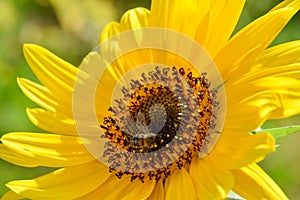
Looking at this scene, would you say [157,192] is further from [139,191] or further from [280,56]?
[280,56]

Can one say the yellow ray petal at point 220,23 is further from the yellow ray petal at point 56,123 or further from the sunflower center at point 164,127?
the yellow ray petal at point 56,123

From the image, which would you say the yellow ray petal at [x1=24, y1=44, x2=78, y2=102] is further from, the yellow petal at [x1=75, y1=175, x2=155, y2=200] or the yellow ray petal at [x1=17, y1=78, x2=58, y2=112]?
the yellow petal at [x1=75, y1=175, x2=155, y2=200]

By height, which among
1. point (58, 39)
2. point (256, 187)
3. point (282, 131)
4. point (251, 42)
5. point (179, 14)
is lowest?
point (256, 187)

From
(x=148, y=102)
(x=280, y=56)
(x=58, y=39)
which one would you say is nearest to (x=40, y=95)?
(x=148, y=102)

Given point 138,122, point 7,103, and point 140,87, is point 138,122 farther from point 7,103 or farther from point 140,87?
point 7,103

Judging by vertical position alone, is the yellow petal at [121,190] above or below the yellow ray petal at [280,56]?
below

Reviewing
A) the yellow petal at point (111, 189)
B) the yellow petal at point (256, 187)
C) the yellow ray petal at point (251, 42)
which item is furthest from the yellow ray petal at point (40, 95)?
the yellow petal at point (256, 187)
